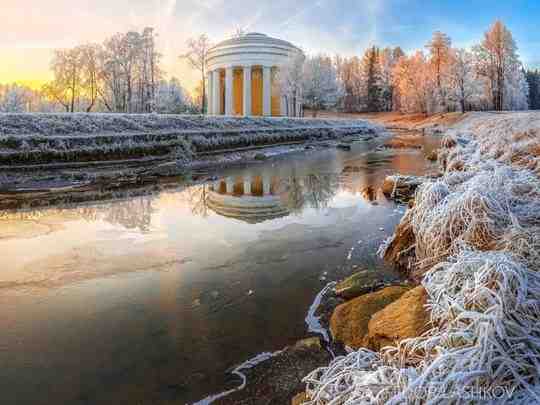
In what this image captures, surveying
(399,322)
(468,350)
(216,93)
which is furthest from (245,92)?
(468,350)

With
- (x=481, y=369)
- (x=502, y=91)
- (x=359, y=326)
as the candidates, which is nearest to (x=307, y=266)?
(x=359, y=326)

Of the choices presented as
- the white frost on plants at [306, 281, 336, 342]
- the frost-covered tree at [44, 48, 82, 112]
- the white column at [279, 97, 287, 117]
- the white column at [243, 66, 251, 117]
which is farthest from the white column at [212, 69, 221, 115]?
the white frost on plants at [306, 281, 336, 342]

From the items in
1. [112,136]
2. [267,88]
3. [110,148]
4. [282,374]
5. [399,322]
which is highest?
[267,88]

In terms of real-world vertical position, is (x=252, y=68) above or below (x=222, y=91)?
above

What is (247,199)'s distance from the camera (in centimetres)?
934

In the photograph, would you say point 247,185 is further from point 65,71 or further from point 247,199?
point 65,71

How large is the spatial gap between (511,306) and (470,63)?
58.9 meters

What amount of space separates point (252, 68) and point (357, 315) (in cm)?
5539

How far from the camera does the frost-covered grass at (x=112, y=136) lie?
14391 mm

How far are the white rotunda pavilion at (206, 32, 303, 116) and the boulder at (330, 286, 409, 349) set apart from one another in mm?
49276

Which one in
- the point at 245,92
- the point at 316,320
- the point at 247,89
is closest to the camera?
the point at 316,320

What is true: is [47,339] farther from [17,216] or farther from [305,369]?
[17,216]

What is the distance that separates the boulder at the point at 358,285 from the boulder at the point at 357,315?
0.36m

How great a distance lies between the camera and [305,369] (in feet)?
9.23
